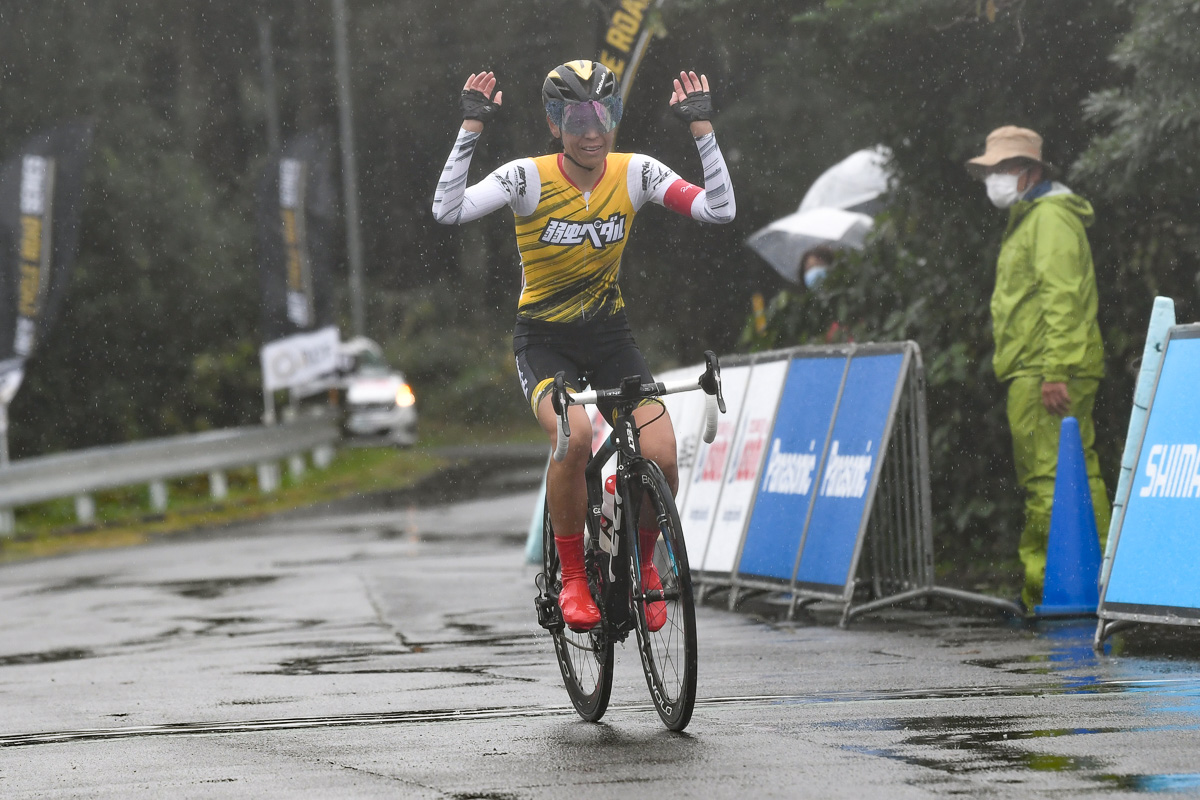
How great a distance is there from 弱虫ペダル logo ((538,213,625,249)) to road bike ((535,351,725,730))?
59 cm

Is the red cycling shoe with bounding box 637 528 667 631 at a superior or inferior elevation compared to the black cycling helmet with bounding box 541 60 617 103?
inferior

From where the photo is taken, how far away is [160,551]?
17.6 metres

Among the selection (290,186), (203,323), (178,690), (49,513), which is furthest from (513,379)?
(178,690)

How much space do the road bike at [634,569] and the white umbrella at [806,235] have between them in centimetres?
754

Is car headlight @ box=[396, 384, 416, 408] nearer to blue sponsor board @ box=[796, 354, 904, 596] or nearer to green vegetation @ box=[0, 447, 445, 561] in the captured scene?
green vegetation @ box=[0, 447, 445, 561]

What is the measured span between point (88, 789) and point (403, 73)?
4477cm

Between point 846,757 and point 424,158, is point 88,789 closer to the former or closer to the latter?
point 846,757

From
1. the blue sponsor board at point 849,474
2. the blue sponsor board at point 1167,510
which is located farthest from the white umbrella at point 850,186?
the blue sponsor board at point 1167,510

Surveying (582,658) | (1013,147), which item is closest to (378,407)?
(1013,147)

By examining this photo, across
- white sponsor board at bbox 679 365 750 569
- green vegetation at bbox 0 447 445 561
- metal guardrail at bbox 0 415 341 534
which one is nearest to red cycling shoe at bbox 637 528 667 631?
white sponsor board at bbox 679 365 750 569

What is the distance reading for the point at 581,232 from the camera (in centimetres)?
677

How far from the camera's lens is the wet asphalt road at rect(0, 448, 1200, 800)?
5.29m

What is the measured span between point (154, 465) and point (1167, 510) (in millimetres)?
16247

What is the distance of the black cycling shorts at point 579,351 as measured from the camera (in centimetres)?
685
